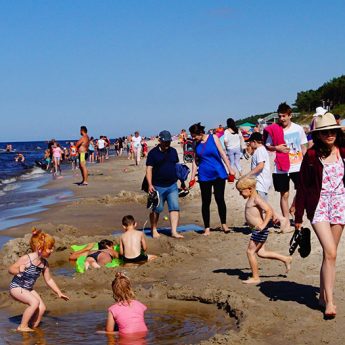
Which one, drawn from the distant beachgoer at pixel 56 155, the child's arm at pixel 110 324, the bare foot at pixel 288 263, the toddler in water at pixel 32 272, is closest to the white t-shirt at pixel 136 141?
the distant beachgoer at pixel 56 155

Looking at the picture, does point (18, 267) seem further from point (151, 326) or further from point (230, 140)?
point (230, 140)

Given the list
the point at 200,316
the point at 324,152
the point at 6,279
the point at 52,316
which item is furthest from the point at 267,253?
the point at 6,279

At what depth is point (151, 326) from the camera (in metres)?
6.37

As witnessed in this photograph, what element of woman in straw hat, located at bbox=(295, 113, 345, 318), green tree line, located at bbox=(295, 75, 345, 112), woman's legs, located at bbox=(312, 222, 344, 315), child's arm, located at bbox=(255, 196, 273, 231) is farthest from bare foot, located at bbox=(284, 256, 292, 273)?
green tree line, located at bbox=(295, 75, 345, 112)

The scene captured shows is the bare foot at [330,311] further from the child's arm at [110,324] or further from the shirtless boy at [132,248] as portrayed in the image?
the shirtless boy at [132,248]

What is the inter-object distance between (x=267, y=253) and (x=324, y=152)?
1891 mm

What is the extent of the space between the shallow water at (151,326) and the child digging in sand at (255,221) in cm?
78

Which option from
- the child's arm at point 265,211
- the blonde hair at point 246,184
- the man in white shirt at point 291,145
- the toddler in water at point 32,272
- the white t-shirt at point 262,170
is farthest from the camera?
the white t-shirt at point 262,170

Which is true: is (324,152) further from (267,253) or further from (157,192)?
(157,192)

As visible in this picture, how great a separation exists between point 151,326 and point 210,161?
4700mm

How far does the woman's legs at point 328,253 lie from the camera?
5871mm

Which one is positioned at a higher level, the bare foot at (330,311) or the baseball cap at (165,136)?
the baseball cap at (165,136)

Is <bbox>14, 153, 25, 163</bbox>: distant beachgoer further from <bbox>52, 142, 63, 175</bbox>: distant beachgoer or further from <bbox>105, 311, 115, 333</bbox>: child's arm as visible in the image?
<bbox>105, 311, 115, 333</bbox>: child's arm

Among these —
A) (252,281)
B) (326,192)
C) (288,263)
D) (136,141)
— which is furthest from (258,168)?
(136,141)
